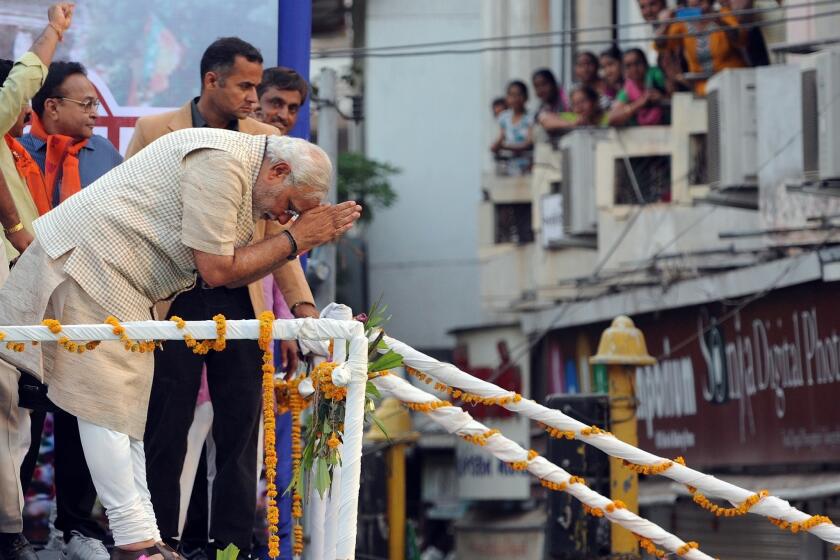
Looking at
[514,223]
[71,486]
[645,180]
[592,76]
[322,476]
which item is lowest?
[71,486]

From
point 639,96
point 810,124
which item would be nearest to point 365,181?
point 639,96

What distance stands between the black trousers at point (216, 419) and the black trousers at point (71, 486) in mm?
335

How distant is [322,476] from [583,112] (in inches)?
627

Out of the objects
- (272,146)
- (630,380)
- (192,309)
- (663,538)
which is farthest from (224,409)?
(630,380)

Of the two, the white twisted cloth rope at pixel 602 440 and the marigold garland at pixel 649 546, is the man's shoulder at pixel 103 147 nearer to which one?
the white twisted cloth rope at pixel 602 440

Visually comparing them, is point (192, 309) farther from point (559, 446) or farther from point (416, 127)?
point (416, 127)

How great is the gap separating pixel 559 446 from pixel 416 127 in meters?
25.7

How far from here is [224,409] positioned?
6.74 m

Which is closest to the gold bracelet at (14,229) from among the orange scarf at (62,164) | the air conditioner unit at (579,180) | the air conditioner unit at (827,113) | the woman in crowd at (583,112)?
the orange scarf at (62,164)

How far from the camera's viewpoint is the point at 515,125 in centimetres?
2467

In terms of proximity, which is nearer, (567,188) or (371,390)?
(371,390)

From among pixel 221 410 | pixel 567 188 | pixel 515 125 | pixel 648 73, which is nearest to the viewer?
pixel 221 410

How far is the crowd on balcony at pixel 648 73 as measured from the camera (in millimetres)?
17327

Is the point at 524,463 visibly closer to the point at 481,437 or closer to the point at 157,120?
the point at 481,437
